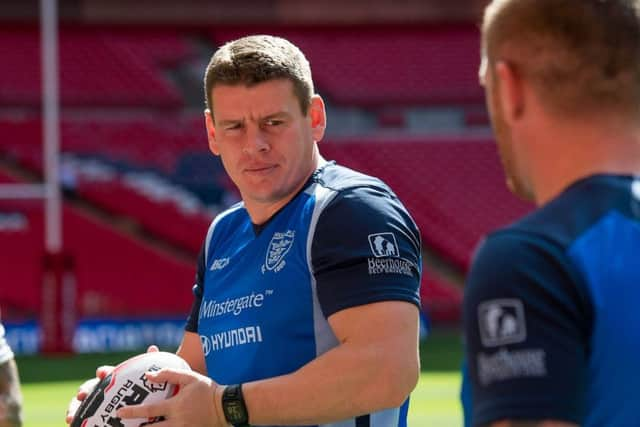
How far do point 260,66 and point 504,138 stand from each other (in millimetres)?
1187

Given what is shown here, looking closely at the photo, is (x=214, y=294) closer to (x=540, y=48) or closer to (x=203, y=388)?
(x=203, y=388)

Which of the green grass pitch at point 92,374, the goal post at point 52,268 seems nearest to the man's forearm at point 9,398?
the green grass pitch at point 92,374

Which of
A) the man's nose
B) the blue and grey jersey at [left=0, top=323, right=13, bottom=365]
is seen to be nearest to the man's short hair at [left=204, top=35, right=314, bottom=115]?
the man's nose

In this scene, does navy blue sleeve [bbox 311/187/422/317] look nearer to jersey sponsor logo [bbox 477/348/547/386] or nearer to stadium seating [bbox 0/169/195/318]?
jersey sponsor logo [bbox 477/348/547/386]

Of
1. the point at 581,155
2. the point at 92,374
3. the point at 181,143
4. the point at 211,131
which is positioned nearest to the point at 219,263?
the point at 211,131

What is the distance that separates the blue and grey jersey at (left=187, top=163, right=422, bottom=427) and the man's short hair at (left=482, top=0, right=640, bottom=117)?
105 centimetres

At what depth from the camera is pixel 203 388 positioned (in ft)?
8.34

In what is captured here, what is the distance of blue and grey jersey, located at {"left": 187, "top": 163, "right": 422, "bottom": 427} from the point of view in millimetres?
2609

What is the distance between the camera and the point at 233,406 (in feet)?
8.30

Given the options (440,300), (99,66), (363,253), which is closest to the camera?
(363,253)

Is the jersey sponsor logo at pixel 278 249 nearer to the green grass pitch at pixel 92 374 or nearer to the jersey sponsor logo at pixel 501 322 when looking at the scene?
→ the jersey sponsor logo at pixel 501 322

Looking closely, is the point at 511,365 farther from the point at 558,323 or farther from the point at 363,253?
the point at 363,253

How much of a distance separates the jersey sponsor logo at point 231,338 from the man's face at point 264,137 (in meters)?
0.32

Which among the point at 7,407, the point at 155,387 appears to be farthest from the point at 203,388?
the point at 7,407
